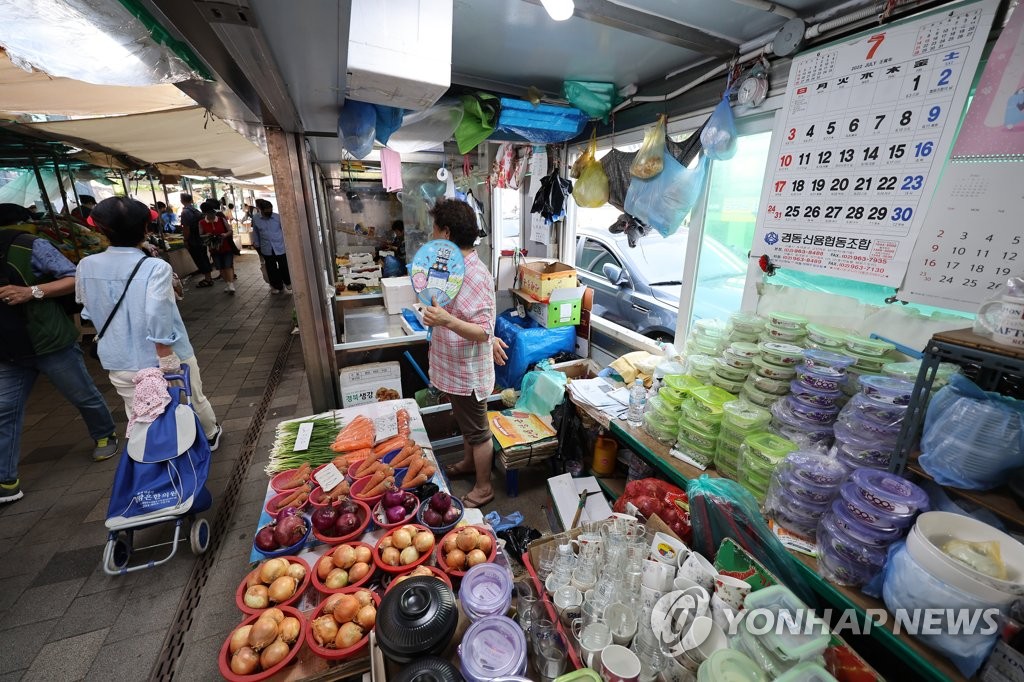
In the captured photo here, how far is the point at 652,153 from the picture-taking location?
264 centimetres

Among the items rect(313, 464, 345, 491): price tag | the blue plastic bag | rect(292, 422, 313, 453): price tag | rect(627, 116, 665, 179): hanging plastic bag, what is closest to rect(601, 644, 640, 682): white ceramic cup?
rect(313, 464, 345, 491): price tag

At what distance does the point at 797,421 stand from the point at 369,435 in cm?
226

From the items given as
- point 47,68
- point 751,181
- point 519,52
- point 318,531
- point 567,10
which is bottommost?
point 318,531

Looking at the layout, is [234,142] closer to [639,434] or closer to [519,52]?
[519,52]

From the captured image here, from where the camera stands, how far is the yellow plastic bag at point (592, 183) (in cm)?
320

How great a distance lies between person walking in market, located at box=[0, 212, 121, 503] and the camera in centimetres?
248

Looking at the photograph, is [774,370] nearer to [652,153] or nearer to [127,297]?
[652,153]

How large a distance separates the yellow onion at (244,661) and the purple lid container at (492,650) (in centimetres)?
63

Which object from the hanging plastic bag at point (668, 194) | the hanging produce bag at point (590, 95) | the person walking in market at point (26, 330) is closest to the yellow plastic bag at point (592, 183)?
the hanging produce bag at point (590, 95)

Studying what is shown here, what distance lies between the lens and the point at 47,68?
140 cm

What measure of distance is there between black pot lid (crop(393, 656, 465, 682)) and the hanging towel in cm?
427

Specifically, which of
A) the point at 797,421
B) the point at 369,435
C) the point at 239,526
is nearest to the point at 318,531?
the point at 369,435

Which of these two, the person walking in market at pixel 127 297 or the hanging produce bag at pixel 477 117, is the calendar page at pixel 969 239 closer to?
the hanging produce bag at pixel 477 117

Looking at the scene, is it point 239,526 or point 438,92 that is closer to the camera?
point 438,92
